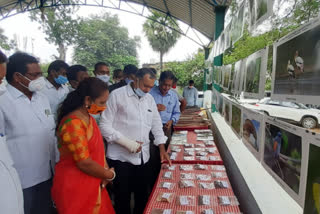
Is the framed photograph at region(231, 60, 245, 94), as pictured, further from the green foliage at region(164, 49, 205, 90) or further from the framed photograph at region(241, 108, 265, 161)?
the green foliage at region(164, 49, 205, 90)

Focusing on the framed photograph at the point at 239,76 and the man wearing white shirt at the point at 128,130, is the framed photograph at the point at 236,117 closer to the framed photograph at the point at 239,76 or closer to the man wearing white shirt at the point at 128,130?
the framed photograph at the point at 239,76

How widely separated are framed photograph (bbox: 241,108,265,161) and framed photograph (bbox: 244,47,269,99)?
0.44 ft

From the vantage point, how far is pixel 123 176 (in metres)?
2.13

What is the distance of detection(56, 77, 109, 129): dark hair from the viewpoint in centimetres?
157

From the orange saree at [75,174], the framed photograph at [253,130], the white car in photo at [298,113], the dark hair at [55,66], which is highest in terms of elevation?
the dark hair at [55,66]

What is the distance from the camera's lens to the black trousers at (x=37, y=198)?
1719mm

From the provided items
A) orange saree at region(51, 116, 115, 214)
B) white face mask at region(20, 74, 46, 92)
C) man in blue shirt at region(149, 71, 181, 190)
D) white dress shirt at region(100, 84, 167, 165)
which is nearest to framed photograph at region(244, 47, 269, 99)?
white dress shirt at region(100, 84, 167, 165)

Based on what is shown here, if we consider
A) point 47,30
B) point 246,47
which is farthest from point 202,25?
point 47,30

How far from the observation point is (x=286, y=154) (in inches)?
38.6

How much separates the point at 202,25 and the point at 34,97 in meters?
8.54

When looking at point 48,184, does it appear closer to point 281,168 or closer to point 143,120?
point 143,120

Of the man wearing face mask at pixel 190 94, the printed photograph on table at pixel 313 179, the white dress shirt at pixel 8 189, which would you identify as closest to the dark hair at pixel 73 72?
the white dress shirt at pixel 8 189

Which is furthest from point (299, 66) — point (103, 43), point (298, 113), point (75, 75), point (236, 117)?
point (103, 43)

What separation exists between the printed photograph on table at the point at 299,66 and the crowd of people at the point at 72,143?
121cm
